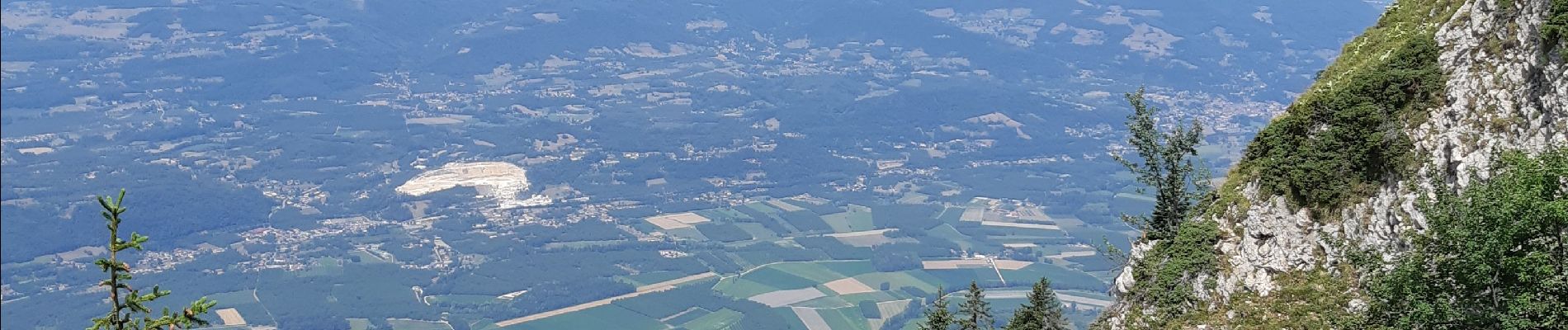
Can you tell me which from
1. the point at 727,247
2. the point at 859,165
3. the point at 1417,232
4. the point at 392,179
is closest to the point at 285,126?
the point at 392,179

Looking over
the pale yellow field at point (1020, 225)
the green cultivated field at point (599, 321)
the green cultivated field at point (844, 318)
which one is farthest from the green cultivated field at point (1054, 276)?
the green cultivated field at point (599, 321)

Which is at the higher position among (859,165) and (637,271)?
(859,165)

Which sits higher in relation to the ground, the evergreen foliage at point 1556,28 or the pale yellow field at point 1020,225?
the evergreen foliage at point 1556,28

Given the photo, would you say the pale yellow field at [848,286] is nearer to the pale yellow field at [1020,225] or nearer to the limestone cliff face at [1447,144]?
the pale yellow field at [1020,225]

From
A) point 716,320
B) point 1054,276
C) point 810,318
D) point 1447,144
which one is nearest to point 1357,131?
point 1447,144

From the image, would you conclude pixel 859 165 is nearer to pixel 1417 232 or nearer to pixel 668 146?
pixel 668 146

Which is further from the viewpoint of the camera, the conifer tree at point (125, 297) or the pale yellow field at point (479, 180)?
the pale yellow field at point (479, 180)

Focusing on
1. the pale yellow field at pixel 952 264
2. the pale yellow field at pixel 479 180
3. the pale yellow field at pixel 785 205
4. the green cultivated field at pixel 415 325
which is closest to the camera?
the green cultivated field at pixel 415 325
